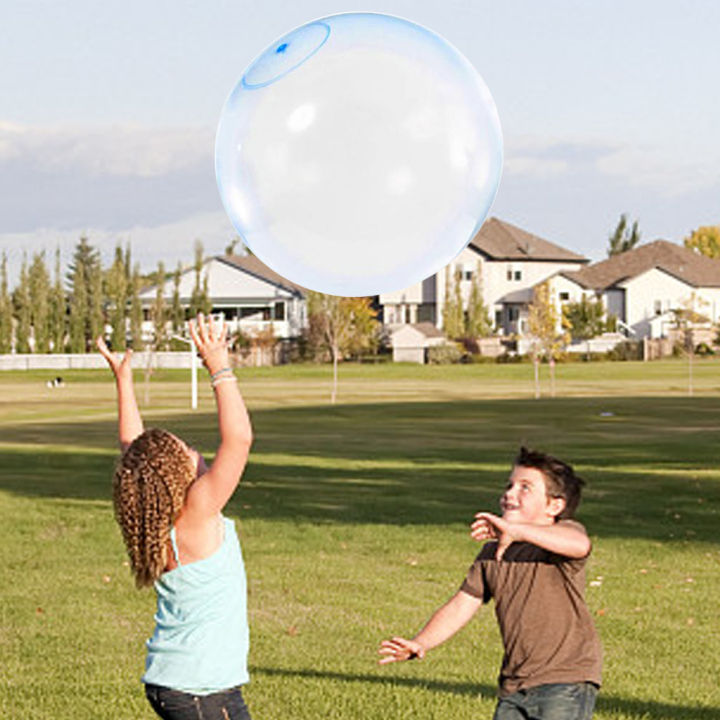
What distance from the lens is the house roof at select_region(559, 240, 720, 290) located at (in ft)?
391

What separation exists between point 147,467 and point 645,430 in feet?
108

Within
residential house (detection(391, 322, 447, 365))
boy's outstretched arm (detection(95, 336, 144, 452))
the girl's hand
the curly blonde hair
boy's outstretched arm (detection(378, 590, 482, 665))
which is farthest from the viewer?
residential house (detection(391, 322, 447, 365))

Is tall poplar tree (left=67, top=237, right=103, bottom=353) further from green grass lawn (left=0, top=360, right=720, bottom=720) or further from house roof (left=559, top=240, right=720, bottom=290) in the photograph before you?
green grass lawn (left=0, top=360, right=720, bottom=720)

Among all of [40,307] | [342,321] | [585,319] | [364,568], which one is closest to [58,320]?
[40,307]

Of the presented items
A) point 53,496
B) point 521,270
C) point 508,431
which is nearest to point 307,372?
point 521,270

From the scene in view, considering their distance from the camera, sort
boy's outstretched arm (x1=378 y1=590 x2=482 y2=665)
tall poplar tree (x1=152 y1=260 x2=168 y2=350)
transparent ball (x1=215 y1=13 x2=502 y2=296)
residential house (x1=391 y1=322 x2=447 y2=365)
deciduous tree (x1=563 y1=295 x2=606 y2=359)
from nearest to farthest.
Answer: boy's outstretched arm (x1=378 y1=590 x2=482 y2=665)
transparent ball (x1=215 y1=13 x2=502 y2=296)
residential house (x1=391 y1=322 x2=447 y2=365)
deciduous tree (x1=563 y1=295 x2=606 y2=359)
tall poplar tree (x1=152 y1=260 x2=168 y2=350)

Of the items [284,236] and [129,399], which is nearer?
[129,399]

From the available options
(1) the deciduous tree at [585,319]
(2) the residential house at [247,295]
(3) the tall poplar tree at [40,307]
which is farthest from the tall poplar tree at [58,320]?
(1) the deciduous tree at [585,319]

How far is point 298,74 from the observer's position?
6441mm

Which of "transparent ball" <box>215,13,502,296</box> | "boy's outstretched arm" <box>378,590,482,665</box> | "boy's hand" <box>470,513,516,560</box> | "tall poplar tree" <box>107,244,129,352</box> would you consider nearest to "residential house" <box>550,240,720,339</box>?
"tall poplar tree" <box>107,244,129,352</box>

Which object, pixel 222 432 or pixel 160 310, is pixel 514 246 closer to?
pixel 160 310

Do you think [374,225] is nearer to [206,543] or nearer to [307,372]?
[206,543]

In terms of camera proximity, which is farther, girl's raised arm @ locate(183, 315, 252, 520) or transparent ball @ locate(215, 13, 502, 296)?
transparent ball @ locate(215, 13, 502, 296)

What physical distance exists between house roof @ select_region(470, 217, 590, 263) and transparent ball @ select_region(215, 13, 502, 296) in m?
116
